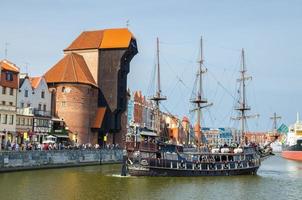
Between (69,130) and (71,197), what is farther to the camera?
(69,130)

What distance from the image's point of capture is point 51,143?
239ft

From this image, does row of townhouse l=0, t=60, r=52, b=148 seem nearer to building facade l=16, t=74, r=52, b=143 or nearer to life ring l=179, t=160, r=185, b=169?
building facade l=16, t=74, r=52, b=143

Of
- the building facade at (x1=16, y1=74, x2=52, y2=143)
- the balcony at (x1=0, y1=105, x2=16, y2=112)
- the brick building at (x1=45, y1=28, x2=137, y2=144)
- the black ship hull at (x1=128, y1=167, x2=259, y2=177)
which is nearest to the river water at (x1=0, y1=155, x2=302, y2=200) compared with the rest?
the black ship hull at (x1=128, y1=167, x2=259, y2=177)

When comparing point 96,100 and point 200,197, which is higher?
point 96,100

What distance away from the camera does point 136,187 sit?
47000mm

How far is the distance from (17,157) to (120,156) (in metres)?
33.1

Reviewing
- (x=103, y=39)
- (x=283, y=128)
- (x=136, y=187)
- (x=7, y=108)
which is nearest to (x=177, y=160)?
(x=136, y=187)

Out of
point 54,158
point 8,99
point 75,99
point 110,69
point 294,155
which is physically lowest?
point 294,155

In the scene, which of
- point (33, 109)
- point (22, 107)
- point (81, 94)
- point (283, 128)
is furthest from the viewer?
point (283, 128)

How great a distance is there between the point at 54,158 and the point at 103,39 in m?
38.5

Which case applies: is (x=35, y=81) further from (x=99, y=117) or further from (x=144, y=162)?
(x=144, y=162)

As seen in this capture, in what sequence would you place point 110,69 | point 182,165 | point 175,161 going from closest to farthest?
point 175,161, point 182,165, point 110,69

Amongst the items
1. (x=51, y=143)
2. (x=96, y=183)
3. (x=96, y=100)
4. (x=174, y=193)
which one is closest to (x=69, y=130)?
(x=96, y=100)

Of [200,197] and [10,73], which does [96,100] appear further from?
[200,197]
